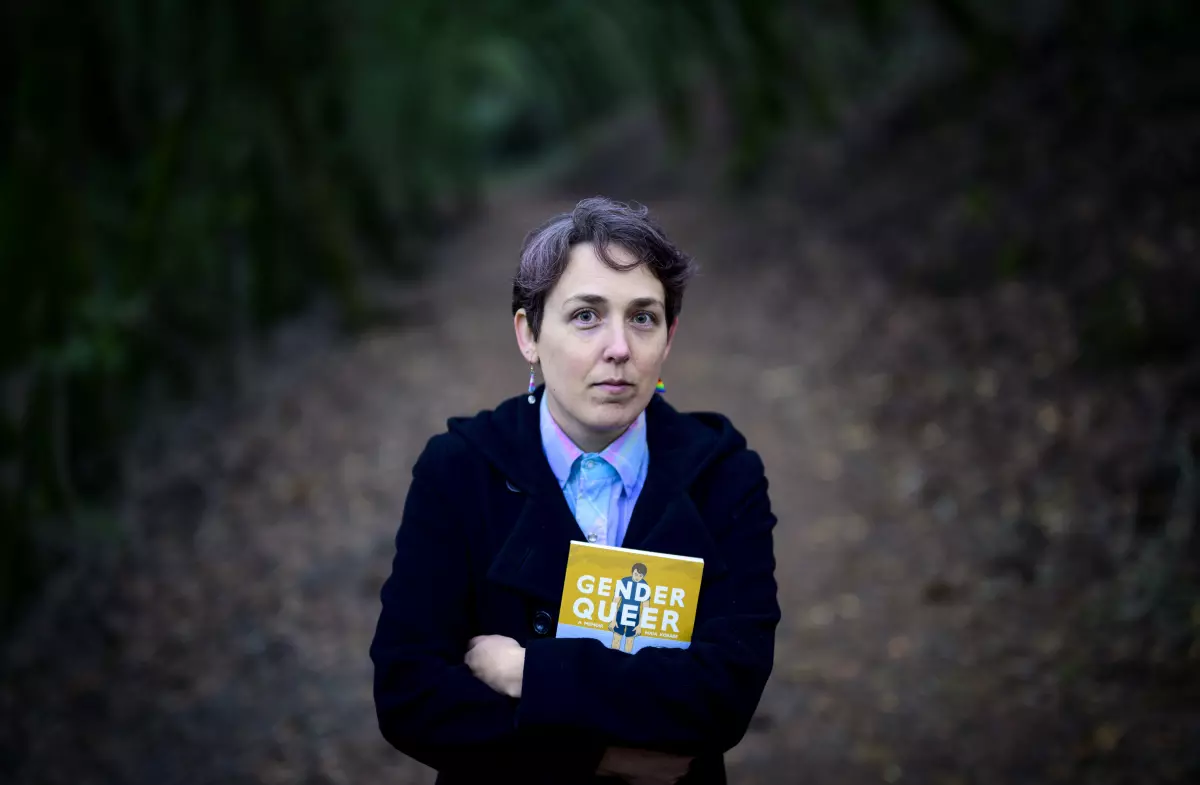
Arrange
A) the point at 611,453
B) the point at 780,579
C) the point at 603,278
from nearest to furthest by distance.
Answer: the point at 603,278 < the point at 611,453 < the point at 780,579

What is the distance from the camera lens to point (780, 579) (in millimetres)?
5898

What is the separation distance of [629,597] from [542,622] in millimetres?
186

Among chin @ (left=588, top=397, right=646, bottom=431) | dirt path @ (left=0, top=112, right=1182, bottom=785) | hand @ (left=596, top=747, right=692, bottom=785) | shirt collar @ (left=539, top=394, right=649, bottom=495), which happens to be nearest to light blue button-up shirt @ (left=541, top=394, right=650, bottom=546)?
Answer: shirt collar @ (left=539, top=394, right=649, bottom=495)

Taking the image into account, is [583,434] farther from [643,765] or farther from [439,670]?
[643,765]

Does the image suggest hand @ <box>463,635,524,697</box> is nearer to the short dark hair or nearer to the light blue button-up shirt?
the light blue button-up shirt

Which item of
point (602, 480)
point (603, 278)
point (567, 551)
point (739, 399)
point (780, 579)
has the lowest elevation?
point (567, 551)

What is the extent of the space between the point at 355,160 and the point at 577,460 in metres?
10.9

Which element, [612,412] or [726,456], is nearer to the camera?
[612,412]

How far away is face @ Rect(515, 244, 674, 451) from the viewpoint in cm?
195

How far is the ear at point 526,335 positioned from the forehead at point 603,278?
149 mm

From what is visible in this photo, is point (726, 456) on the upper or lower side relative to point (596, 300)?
lower

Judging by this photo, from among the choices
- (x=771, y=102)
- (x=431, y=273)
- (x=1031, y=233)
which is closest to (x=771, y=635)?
(x=1031, y=233)

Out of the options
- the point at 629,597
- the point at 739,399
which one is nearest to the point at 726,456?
the point at 629,597

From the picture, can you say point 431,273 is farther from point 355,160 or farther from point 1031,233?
point 1031,233
